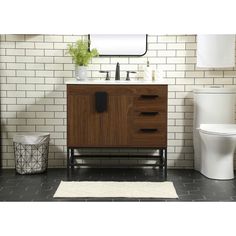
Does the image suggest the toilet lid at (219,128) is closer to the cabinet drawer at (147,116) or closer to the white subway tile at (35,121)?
the cabinet drawer at (147,116)

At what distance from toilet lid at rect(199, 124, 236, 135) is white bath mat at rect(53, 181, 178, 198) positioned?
712 millimetres

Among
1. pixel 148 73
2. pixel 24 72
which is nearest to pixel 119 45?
pixel 148 73

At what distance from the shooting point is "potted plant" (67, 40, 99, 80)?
4902 mm

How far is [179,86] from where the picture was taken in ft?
17.1

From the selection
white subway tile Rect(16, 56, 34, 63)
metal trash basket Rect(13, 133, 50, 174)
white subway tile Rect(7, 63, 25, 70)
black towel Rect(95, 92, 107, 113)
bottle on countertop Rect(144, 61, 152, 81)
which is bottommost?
metal trash basket Rect(13, 133, 50, 174)

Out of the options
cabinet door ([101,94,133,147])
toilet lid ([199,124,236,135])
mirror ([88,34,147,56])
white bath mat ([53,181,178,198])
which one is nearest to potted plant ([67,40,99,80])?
mirror ([88,34,147,56])

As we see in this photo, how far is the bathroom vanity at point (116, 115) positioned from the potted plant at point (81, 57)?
10.3 inches

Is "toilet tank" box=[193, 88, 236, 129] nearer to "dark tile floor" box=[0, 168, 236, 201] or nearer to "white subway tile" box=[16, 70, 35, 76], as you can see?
"dark tile floor" box=[0, 168, 236, 201]

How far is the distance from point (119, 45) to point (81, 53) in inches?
20.8

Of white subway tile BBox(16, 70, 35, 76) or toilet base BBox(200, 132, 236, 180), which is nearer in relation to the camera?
toilet base BBox(200, 132, 236, 180)
